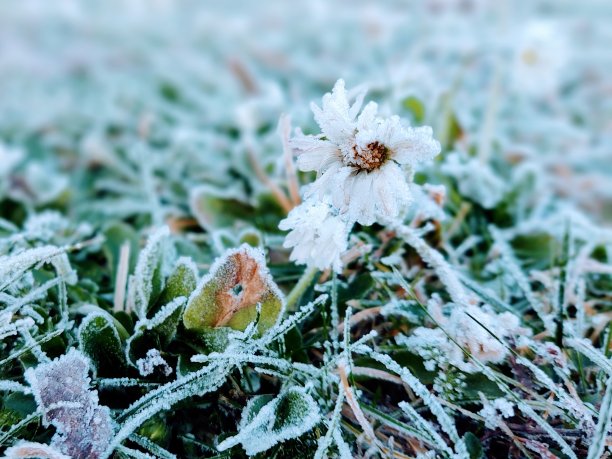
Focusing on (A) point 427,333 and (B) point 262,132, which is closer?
(A) point 427,333

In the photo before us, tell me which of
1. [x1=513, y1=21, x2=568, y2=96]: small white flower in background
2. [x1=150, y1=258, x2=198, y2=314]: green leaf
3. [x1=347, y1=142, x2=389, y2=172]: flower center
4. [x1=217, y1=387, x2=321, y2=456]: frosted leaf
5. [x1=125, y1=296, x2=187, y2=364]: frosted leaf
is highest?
[x1=513, y1=21, x2=568, y2=96]: small white flower in background

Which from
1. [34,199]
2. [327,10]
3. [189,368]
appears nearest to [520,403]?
[189,368]

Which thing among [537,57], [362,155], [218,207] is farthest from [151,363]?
[537,57]

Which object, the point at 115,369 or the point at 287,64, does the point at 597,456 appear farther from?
the point at 287,64

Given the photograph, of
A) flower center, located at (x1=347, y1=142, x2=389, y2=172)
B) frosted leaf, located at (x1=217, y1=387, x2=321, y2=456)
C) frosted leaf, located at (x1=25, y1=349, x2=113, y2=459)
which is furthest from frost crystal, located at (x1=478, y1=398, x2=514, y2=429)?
frosted leaf, located at (x1=25, y1=349, x2=113, y2=459)

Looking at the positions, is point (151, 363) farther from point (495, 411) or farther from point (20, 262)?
point (495, 411)

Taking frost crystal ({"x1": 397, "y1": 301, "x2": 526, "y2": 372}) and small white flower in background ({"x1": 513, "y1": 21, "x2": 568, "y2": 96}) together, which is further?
small white flower in background ({"x1": 513, "y1": 21, "x2": 568, "y2": 96})

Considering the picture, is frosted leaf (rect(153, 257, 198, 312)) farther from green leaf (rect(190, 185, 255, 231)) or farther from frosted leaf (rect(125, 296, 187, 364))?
green leaf (rect(190, 185, 255, 231))
